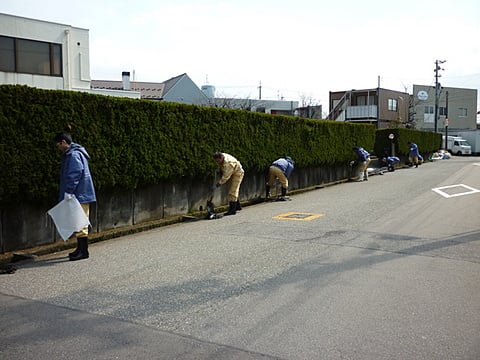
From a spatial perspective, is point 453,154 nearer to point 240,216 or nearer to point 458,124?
point 458,124

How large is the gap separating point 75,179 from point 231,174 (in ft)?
17.7

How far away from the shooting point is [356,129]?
2388cm

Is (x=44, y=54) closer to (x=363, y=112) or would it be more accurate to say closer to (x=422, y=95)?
(x=363, y=112)

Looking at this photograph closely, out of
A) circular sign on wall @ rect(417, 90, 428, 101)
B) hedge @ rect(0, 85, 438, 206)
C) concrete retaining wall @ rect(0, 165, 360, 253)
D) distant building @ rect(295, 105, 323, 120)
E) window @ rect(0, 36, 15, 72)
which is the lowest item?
concrete retaining wall @ rect(0, 165, 360, 253)

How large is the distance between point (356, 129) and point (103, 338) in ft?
69.3

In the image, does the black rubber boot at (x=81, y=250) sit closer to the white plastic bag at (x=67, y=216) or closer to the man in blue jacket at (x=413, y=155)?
the white plastic bag at (x=67, y=216)

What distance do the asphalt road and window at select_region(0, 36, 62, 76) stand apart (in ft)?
57.3

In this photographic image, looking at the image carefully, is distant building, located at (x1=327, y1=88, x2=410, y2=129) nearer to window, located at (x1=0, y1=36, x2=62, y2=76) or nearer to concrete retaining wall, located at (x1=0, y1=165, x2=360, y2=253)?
window, located at (x1=0, y1=36, x2=62, y2=76)

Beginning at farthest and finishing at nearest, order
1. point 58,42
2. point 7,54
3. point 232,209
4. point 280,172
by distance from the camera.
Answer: point 58,42
point 7,54
point 280,172
point 232,209

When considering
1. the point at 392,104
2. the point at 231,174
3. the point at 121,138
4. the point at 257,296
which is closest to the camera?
the point at 257,296

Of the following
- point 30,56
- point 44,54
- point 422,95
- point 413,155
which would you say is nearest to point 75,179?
point 30,56

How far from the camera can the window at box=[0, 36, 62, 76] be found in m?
23.2

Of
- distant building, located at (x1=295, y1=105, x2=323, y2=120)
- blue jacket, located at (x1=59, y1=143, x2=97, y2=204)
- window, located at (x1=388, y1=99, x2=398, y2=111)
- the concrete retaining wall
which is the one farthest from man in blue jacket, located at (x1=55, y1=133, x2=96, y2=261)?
window, located at (x1=388, y1=99, x2=398, y2=111)

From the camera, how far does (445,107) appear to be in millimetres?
68875
